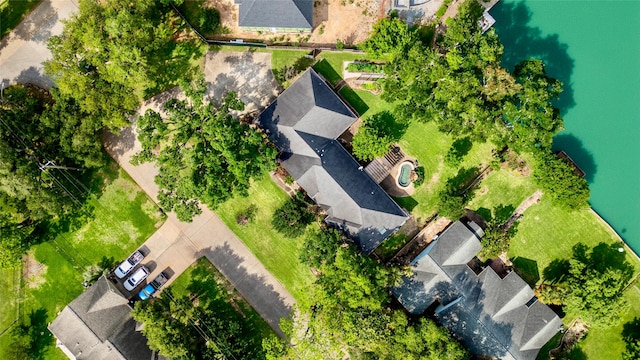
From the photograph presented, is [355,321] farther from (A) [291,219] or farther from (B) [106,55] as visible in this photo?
(B) [106,55]

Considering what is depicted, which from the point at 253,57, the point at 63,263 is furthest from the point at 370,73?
the point at 63,263

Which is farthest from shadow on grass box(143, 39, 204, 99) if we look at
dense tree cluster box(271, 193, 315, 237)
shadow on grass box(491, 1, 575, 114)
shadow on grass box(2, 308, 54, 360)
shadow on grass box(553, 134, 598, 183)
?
shadow on grass box(553, 134, 598, 183)

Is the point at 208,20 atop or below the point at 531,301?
atop

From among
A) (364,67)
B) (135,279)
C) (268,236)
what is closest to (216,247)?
(268,236)

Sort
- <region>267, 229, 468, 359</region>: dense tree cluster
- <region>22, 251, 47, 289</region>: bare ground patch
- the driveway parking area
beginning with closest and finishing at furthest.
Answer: <region>267, 229, 468, 359</region>: dense tree cluster
the driveway parking area
<region>22, 251, 47, 289</region>: bare ground patch

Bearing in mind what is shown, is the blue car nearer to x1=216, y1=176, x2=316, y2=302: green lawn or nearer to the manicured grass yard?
x1=216, y1=176, x2=316, y2=302: green lawn

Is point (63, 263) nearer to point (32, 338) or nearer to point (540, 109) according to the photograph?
point (32, 338)

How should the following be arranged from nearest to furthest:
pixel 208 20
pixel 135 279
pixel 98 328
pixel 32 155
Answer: pixel 32 155
pixel 98 328
pixel 208 20
pixel 135 279
